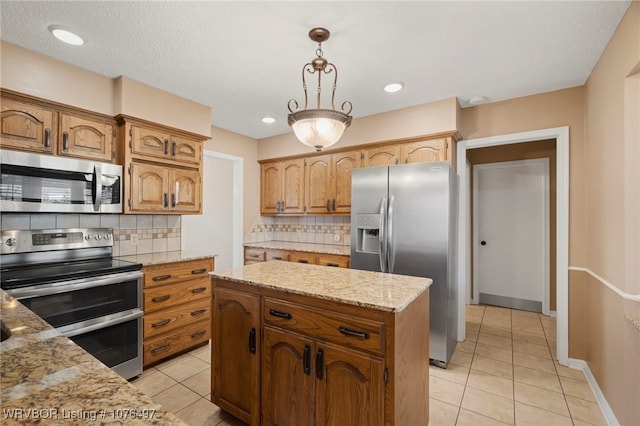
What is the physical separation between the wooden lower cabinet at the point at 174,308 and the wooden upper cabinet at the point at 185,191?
62 cm

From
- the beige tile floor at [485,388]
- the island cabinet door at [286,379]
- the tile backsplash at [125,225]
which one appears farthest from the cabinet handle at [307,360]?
the tile backsplash at [125,225]

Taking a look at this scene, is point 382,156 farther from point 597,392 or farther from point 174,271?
point 597,392

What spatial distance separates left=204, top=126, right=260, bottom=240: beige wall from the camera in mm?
4141

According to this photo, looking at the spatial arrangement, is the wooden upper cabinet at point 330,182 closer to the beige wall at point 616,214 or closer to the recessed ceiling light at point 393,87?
the recessed ceiling light at point 393,87

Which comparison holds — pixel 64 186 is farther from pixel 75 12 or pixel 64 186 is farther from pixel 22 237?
pixel 75 12

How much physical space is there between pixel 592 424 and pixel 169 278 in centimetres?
327

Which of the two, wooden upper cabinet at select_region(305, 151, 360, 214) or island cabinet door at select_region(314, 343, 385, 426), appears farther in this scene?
wooden upper cabinet at select_region(305, 151, 360, 214)

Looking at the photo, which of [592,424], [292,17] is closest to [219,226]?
[292,17]

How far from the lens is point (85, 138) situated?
2555 mm

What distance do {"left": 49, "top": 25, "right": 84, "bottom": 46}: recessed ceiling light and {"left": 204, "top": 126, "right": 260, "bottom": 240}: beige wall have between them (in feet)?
6.31

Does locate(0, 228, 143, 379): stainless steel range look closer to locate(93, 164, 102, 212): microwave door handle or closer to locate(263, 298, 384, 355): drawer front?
locate(93, 164, 102, 212): microwave door handle

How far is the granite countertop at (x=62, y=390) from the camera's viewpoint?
1.85 ft

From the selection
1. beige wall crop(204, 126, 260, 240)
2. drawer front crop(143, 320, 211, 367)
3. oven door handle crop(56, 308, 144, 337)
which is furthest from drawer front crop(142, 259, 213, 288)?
beige wall crop(204, 126, 260, 240)

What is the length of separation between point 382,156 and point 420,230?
43.8 inches
